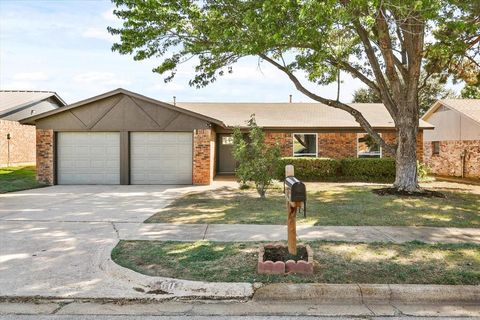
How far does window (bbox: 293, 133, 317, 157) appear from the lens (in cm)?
1969

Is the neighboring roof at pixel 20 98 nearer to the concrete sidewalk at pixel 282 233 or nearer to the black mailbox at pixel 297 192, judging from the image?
the concrete sidewalk at pixel 282 233

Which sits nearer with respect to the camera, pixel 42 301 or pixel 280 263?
pixel 42 301

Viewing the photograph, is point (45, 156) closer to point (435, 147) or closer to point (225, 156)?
point (225, 156)

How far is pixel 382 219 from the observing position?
8.20 meters

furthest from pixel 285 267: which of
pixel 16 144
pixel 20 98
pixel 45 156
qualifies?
pixel 16 144

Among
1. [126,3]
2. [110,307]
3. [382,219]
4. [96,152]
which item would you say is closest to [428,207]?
[382,219]

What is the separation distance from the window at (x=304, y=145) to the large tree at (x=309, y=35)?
17.3ft

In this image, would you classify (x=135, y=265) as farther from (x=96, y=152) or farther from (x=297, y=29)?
(x=96, y=152)

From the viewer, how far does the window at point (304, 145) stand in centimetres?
1969

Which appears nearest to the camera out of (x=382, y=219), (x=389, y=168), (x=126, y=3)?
(x=382, y=219)

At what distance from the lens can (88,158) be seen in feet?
53.1

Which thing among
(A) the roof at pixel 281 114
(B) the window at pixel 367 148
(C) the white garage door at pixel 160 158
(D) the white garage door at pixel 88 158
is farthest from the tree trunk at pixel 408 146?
(D) the white garage door at pixel 88 158

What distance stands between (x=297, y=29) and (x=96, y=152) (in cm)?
1051

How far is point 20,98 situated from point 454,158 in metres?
27.2
